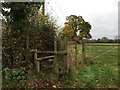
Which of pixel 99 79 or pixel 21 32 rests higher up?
pixel 21 32

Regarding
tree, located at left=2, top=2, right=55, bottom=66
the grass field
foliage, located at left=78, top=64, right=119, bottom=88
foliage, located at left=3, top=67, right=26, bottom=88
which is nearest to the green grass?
the grass field

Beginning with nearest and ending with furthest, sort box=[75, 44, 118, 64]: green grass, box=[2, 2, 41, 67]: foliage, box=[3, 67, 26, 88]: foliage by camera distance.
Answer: box=[3, 67, 26, 88]: foliage < box=[2, 2, 41, 67]: foliage < box=[75, 44, 118, 64]: green grass

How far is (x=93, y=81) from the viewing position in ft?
35.7

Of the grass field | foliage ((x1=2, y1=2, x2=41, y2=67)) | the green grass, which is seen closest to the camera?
foliage ((x1=2, y1=2, x2=41, y2=67))

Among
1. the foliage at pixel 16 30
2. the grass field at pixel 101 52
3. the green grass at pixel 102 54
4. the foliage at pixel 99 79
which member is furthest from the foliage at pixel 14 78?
the green grass at pixel 102 54

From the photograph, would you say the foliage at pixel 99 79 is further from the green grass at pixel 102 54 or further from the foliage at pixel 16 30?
the green grass at pixel 102 54

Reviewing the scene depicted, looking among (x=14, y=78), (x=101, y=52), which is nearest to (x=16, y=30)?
(x=14, y=78)

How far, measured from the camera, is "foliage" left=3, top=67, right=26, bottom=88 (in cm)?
1041

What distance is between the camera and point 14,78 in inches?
428

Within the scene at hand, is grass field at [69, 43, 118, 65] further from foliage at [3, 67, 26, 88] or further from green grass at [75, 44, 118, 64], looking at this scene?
foliage at [3, 67, 26, 88]

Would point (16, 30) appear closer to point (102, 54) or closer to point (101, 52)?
point (102, 54)

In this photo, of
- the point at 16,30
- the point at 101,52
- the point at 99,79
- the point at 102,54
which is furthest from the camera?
the point at 101,52

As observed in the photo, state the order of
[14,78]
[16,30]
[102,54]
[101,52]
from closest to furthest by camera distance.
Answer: [14,78]
[16,30]
[102,54]
[101,52]

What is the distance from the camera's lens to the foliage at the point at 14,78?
10.4m
